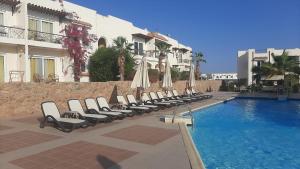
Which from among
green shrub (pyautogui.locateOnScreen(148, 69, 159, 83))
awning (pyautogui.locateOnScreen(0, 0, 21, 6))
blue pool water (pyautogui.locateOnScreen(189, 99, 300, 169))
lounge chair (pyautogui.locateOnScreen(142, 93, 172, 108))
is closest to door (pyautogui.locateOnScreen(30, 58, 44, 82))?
awning (pyautogui.locateOnScreen(0, 0, 21, 6))

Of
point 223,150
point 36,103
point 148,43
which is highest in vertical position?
point 148,43

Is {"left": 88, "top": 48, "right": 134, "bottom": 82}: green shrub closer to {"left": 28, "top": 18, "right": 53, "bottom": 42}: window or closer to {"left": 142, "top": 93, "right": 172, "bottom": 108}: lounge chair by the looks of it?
{"left": 28, "top": 18, "right": 53, "bottom": 42}: window

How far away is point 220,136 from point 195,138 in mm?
1269

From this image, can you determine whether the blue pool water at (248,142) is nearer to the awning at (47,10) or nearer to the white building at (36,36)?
the white building at (36,36)

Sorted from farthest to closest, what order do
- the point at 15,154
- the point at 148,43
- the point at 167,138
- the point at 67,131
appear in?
1. the point at 148,43
2. the point at 67,131
3. the point at 167,138
4. the point at 15,154

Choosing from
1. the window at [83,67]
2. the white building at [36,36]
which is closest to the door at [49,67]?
the white building at [36,36]

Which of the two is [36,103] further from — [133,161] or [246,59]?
[246,59]

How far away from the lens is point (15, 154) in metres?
6.78

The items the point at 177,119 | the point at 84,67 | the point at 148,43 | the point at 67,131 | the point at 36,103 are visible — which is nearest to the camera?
the point at 67,131

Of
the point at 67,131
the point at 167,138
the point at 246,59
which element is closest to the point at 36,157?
the point at 67,131

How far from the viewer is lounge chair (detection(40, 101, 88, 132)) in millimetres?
9664

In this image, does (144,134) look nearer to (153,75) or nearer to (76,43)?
(76,43)

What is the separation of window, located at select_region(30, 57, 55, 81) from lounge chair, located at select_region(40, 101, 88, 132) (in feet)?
36.3

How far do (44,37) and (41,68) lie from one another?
2.47 metres
